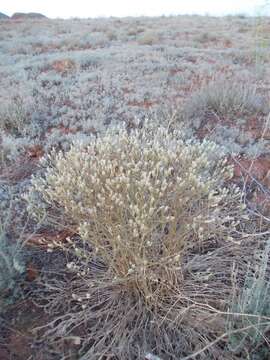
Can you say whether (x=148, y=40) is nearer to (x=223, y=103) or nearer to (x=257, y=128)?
(x=223, y=103)

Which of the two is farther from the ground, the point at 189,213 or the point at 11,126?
the point at 189,213

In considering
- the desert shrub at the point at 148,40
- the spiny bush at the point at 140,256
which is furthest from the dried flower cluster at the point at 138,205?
the desert shrub at the point at 148,40

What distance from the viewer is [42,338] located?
2480 mm

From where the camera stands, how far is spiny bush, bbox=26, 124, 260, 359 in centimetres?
235

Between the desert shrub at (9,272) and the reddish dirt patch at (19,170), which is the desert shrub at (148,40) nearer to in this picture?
the reddish dirt patch at (19,170)

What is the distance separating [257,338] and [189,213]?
30.0 inches

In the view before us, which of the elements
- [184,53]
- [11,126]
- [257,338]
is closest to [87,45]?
[184,53]

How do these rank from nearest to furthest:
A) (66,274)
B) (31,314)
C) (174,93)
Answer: (31,314) < (66,274) < (174,93)

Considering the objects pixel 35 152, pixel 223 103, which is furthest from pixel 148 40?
pixel 35 152

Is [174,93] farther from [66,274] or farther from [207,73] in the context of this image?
[66,274]

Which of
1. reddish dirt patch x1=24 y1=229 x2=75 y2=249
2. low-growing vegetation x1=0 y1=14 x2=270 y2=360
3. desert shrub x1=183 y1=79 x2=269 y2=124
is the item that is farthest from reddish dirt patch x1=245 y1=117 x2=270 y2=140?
reddish dirt patch x1=24 y1=229 x2=75 y2=249

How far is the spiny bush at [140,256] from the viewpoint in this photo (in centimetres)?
235

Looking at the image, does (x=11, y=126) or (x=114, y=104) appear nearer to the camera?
(x=11, y=126)

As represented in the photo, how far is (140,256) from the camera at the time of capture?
2.52 metres
